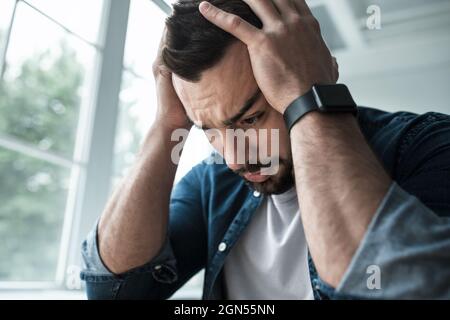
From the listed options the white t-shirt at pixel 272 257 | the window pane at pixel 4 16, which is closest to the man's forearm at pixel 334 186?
the white t-shirt at pixel 272 257

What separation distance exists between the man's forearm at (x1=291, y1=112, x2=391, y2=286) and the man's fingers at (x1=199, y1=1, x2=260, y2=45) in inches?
6.9

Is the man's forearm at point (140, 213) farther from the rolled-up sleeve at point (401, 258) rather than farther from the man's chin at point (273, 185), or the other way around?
the rolled-up sleeve at point (401, 258)

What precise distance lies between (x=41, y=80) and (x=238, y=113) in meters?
1.38

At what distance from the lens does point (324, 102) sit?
495mm

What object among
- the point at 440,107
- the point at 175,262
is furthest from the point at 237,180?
the point at 440,107

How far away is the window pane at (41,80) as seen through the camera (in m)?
1.21

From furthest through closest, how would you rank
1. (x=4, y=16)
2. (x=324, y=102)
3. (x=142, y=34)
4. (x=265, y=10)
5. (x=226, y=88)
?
(x=142, y=34) < (x=4, y=16) < (x=226, y=88) < (x=265, y=10) < (x=324, y=102)

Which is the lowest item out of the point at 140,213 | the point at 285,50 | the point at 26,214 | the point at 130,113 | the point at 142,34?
the point at 140,213

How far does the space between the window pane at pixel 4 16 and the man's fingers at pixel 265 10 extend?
73 centimetres

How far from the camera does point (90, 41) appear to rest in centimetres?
137

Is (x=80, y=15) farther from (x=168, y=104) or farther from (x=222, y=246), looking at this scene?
(x=222, y=246)

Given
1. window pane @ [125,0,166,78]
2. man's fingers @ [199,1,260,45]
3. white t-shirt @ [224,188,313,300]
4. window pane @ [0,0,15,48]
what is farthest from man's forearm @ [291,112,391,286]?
window pane @ [0,0,15,48]

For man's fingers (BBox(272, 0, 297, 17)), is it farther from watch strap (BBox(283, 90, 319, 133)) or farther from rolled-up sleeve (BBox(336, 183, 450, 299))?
rolled-up sleeve (BBox(336, 183, 450, 299))

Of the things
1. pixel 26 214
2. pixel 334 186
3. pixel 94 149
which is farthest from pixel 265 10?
pixel 26 214
